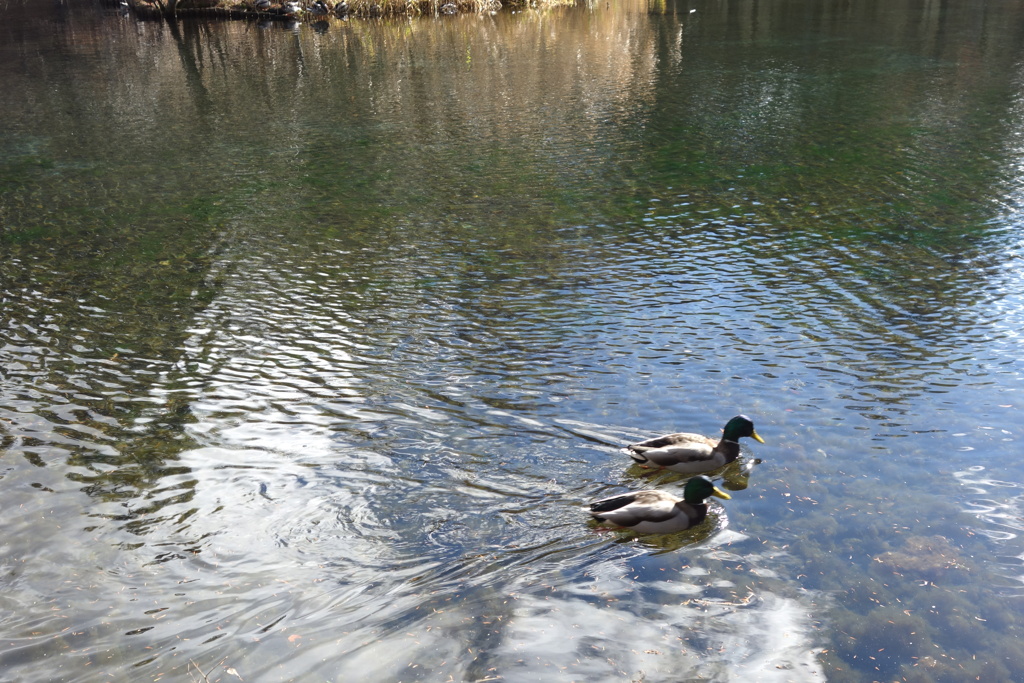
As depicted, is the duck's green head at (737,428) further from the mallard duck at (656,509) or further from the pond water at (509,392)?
the mallard duck at (656,509)

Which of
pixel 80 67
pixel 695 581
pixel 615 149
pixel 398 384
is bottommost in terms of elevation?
pixel 695 581

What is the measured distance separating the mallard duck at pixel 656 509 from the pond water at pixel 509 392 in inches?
6.8

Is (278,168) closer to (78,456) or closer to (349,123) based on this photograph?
(349,123)

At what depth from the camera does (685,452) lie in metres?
8.84

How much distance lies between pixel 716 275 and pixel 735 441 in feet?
16.9

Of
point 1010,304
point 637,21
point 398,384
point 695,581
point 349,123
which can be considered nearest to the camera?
point 695,581

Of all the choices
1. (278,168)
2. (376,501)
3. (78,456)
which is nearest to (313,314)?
(78,456)

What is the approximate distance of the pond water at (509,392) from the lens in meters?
6.93

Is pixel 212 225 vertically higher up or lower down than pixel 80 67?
lower down

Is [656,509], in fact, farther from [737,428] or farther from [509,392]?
[509,392]

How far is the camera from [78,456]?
9.13m

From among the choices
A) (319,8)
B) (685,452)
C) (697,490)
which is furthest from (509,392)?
(319,8)

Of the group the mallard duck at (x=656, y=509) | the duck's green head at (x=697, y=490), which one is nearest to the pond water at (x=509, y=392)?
the mallard duck at (x=656, y=509)

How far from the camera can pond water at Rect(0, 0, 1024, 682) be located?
693 centimetres
